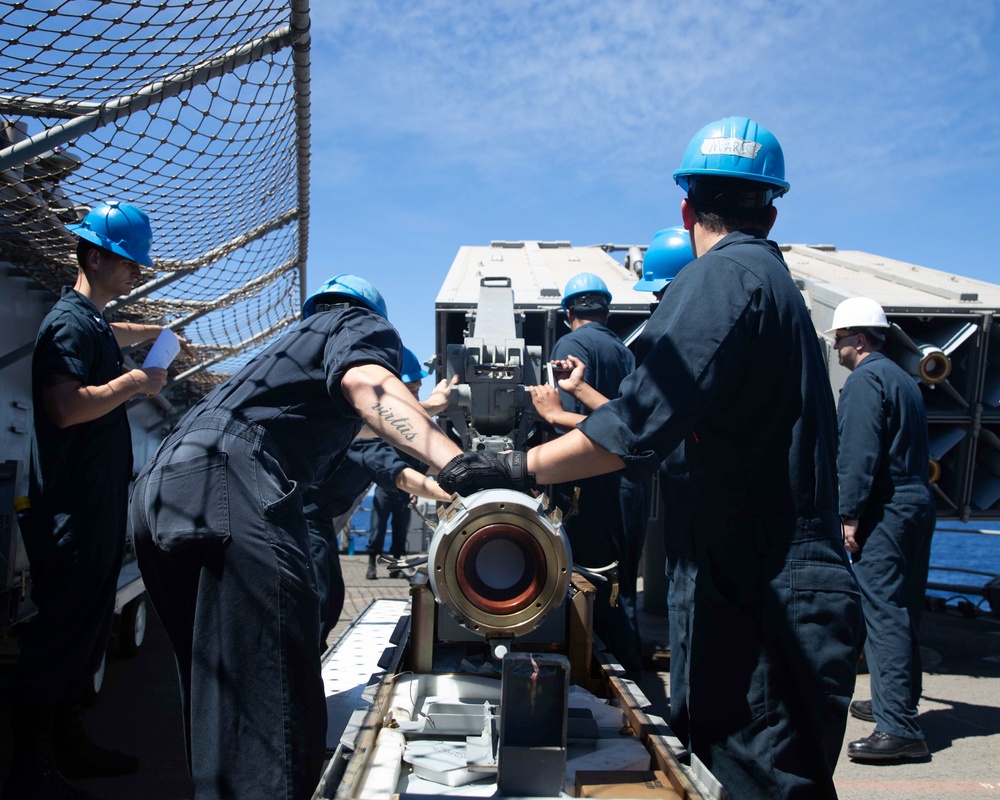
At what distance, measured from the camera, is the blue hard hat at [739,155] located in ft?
7.85

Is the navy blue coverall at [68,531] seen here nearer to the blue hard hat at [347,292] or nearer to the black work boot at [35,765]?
the black work boot at [35,765]

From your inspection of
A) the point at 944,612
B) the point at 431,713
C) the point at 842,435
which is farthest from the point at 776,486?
the point at 944,612

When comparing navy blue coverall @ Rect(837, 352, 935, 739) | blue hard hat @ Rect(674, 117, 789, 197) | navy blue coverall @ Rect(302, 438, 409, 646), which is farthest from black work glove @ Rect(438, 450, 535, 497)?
navy blue coverall @ Rect(837, 352, 935, 739)

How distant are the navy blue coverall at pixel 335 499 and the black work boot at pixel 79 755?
1122 mm

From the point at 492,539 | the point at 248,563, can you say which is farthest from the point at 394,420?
the point at 248,563

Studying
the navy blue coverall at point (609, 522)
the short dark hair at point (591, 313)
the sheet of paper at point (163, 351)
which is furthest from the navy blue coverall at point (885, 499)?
the sheet of paper at point (163, 351)

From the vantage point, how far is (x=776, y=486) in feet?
7.12

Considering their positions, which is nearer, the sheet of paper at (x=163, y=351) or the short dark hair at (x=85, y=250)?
the sheet of paper at (x=163, y=351)

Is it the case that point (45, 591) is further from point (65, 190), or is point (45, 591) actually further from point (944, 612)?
point (944, 612)

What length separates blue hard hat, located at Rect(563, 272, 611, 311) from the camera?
508 cm

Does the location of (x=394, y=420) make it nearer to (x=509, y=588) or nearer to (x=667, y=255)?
(x=509, y=588)

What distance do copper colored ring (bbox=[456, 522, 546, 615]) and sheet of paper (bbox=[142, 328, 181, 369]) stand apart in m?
1.96

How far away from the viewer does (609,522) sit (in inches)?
181

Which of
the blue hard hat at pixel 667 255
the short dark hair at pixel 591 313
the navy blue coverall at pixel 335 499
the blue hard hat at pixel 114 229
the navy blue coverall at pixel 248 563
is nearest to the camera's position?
the navy blue coverall at pixel 248 563
